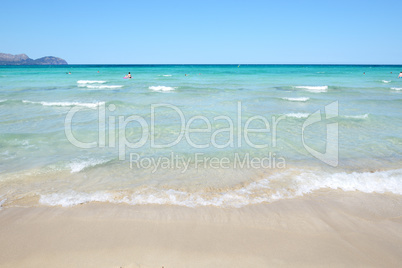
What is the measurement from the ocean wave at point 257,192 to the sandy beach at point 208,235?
0.18 metres

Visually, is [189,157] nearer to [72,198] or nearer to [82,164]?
[82,164]

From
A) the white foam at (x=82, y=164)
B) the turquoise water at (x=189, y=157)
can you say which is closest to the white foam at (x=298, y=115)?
the turquoise water at (x=189, y=157)

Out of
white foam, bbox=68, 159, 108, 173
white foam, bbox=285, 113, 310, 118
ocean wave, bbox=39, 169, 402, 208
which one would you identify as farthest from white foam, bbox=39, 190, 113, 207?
white foam, bbox=285, 113, 310, 118

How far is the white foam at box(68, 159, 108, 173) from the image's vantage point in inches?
207

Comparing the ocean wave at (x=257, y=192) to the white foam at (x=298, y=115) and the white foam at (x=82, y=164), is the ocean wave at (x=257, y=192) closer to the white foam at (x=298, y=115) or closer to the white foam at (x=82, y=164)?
the white foam at (x=82, y=164)

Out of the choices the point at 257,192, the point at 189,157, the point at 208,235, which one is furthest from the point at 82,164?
the point at 257,192

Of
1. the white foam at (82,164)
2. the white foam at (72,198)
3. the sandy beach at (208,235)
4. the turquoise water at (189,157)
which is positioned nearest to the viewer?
the sandy beach at (208,235)

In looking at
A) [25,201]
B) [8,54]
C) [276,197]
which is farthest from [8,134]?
[8,54]

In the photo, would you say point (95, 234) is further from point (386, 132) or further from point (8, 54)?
point (8, 54)

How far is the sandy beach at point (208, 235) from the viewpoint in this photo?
2.79 metres

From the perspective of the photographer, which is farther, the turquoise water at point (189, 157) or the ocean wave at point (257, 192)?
the turquoise water at point (189, 157)

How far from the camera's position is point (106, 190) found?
4.37 meters

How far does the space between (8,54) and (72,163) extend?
225838 mm

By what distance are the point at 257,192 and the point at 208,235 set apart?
57.9 inches
